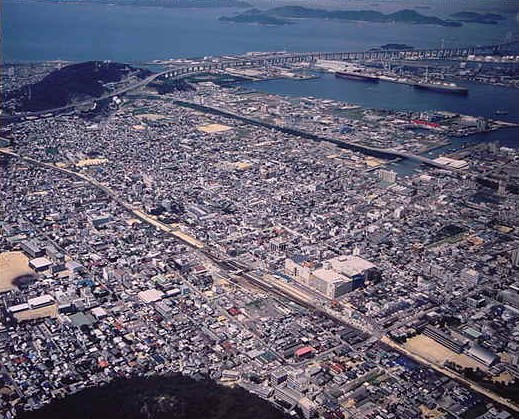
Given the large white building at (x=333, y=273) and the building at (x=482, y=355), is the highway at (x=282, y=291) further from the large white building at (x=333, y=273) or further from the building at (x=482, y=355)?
the building at (x=482, y=355)

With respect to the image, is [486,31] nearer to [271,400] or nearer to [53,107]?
[53,107]

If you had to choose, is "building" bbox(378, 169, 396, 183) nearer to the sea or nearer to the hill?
the sea

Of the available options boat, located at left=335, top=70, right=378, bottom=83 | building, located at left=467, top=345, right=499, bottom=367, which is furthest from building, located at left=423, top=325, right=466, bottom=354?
boat, located at left=335, top=70, right=378, bottom=83

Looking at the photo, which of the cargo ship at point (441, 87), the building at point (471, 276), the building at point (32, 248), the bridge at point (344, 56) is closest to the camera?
the building at point (471, 276)

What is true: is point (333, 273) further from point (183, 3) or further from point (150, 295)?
point (183, 3)

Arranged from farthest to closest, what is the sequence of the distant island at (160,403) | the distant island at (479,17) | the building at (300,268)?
1. the distant island at (479,17)
2. the building at (300,268)
3. the distant island at (160,403)

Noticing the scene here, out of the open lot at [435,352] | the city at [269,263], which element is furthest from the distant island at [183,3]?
the open lot at [435,352]

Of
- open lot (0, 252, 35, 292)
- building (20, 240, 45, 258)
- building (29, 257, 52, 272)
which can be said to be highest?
building (20, 240, 45, 258)
